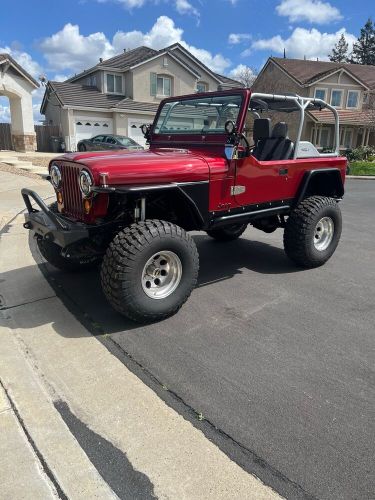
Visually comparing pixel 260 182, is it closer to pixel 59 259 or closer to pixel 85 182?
pixel 85 182

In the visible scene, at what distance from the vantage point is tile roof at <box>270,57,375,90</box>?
31.1 meters

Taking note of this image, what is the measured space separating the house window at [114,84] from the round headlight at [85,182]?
90.7 ft

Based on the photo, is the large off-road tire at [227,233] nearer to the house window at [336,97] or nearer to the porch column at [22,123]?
the porch column at [22,123]

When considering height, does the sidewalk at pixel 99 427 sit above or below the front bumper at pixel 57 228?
below

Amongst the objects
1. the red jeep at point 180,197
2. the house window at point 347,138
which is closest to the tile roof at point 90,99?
the house window at point 347,138

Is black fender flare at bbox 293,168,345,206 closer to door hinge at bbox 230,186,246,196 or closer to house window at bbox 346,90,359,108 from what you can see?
door hinge at bbox 230,186,246,196

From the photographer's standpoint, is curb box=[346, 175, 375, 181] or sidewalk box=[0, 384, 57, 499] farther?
curb box=[346, 175, 375, 181]

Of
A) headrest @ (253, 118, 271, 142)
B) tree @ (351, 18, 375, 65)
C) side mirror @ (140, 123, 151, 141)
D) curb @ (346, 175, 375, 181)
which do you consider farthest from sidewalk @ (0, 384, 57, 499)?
tree @ (351, 18, 375, 65)

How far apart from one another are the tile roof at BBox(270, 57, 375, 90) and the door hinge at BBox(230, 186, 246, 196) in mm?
30163

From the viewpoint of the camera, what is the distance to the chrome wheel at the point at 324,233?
5133 millimetres

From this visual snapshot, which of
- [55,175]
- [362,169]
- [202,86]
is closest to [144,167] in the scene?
[55,175]

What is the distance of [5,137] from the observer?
26.5 meters

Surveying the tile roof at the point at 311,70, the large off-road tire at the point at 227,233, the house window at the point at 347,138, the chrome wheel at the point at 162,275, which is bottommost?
the large off-road tire at the point at 227,233

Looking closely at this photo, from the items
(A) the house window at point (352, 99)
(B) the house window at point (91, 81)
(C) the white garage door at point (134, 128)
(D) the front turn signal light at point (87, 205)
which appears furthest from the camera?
(A) the house window at point (352, 99)
